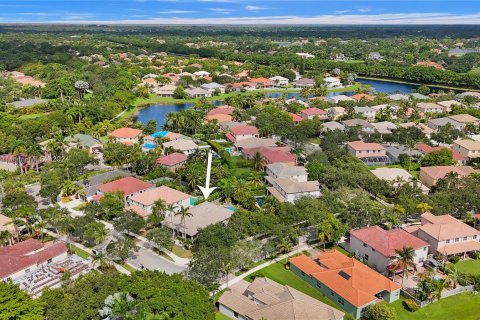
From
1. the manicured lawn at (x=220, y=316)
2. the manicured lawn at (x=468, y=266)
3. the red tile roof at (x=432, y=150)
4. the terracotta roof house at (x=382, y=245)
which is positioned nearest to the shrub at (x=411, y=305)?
the terracotta roof house at (x=382, y=245)

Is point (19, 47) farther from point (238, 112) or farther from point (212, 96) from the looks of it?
point (238, 112)

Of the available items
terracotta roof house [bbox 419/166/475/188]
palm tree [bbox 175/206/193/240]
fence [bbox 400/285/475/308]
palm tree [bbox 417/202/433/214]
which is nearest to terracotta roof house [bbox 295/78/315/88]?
terracotta roof house [bbox 419/166/475/188]

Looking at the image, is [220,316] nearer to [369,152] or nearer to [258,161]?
[258,161]

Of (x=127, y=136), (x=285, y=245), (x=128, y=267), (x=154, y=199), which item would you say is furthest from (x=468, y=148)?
(x=127, y=136)

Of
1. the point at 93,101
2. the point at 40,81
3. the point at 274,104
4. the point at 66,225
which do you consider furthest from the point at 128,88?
the point at 66,225

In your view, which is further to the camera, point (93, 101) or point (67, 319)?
point (93, 101)

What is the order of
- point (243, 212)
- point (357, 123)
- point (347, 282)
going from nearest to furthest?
point (347, 282)
point (243, 212)
point (357, 123)

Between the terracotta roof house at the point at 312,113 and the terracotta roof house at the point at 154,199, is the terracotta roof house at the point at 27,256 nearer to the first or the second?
the terracotta roof house at the point at 154,199
